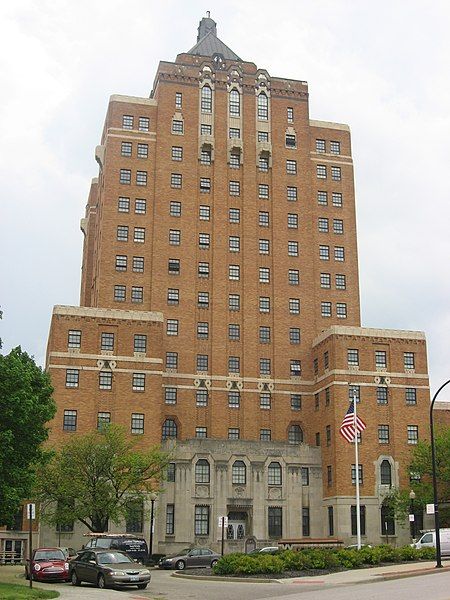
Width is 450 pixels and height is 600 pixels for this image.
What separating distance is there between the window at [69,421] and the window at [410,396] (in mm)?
29169

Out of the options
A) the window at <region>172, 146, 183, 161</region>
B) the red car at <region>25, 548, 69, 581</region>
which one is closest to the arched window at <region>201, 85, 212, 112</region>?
the window at <region>172, 146, 183, 161</region>

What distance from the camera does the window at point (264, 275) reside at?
81562 mm

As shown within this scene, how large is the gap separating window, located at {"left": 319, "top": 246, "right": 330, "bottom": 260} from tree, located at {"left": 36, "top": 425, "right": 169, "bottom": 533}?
31.5 meters

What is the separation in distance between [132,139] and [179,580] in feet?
176

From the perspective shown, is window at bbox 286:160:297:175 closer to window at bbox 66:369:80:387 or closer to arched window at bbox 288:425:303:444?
arched window at bbox 288:425:303:444

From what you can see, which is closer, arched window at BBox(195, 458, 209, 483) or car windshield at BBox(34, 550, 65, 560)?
car windshield at BBox(34, 550, 65, 560)

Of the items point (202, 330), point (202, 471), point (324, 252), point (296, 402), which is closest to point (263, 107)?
point (324, 252)

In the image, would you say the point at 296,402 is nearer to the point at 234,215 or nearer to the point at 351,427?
the point at 234,215

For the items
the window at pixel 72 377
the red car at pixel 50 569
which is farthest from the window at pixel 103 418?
the red car at pixel 50 569

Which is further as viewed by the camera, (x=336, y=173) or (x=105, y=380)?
(x=336, y=173)

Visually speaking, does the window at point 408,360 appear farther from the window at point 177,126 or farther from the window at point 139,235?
the window at point 177,126

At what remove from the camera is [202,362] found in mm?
77625

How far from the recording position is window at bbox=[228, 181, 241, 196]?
3302 inches

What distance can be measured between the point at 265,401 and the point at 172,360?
383 inches
